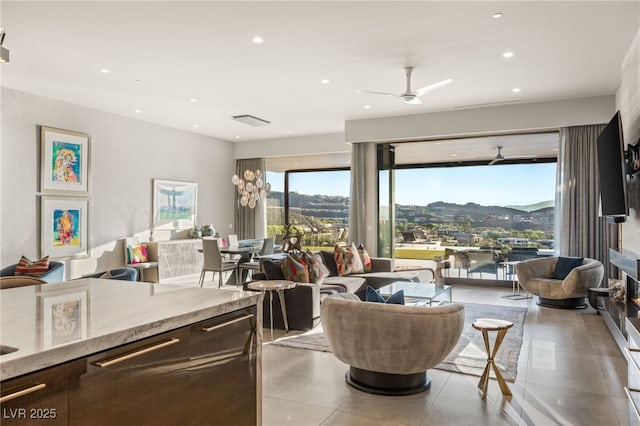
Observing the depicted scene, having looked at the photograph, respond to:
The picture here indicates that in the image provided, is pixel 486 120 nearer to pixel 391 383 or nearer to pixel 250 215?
pixel 391 383

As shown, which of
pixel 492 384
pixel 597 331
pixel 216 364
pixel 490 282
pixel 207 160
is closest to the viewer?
pixel 216 364

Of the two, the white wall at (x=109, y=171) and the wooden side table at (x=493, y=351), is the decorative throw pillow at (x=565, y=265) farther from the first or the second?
the white wall at (x=109, y=171)

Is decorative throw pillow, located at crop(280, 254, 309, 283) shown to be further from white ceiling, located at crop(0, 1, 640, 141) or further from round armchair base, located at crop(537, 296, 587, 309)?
round armchair base, located at crop(537, 296, 587, 309)

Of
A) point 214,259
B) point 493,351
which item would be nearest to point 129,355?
point 493,351

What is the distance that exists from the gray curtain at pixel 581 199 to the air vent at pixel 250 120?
5.19 metres

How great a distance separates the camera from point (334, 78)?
19.3ft

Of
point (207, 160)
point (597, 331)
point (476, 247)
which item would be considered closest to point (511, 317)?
point (597, 331)

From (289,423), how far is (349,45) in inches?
148

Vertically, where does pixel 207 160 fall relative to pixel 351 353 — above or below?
above

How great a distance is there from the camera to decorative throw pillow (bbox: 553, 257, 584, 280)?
6367mm

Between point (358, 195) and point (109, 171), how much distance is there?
15.2 ft

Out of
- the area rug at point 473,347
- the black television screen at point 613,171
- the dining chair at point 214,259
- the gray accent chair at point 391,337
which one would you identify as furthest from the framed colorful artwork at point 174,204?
the black television screen at point 613,171

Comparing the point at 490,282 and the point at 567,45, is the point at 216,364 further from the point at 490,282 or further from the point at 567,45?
the point at 490,282

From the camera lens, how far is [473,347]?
173 inches
